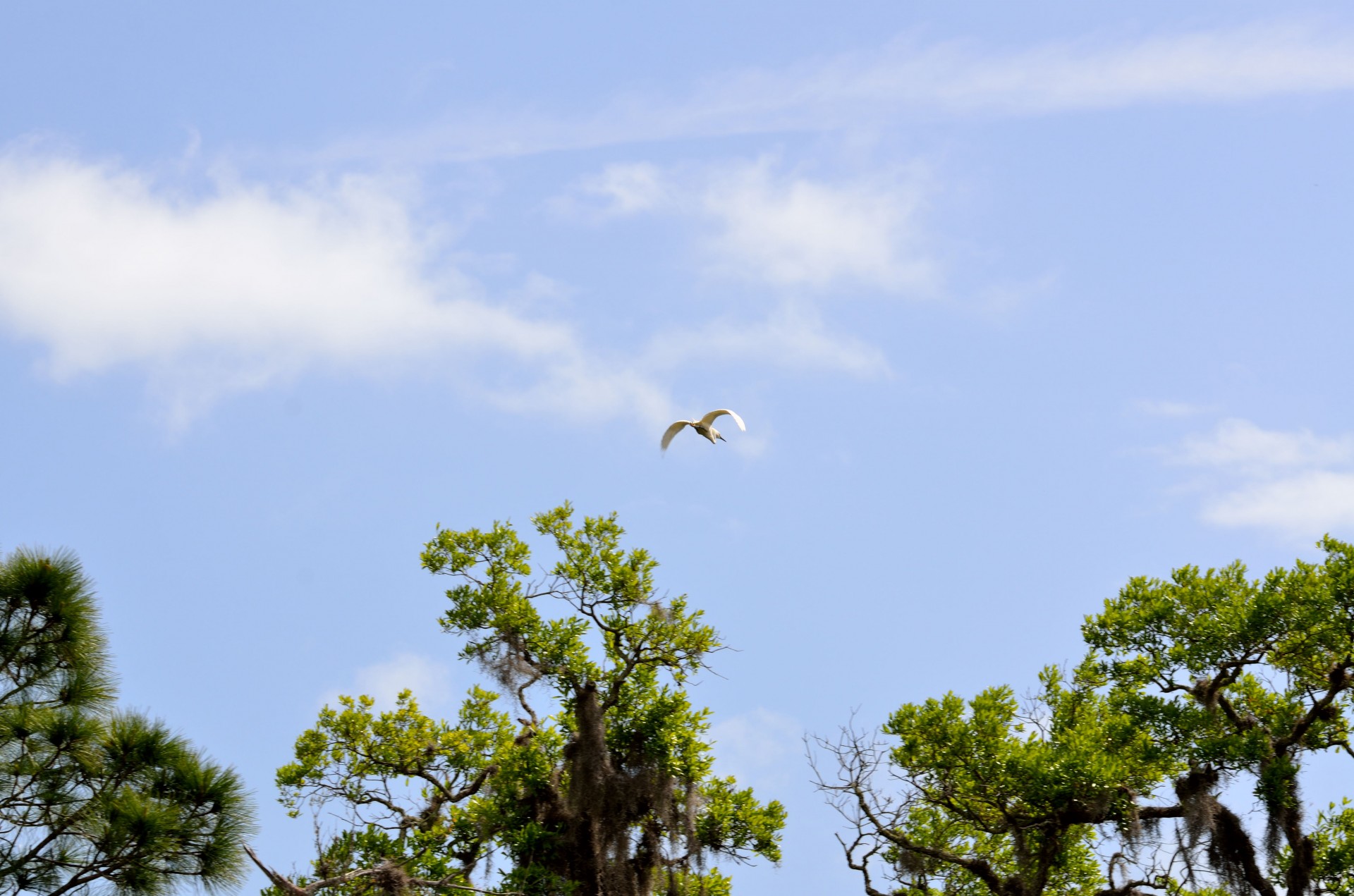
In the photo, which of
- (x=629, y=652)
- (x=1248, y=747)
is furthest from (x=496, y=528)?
(x=1248, y=747)

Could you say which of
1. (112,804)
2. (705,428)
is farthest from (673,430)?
(112,804)

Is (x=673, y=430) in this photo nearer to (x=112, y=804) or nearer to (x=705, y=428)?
(x=705, y=428)

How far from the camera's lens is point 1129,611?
15312 mm

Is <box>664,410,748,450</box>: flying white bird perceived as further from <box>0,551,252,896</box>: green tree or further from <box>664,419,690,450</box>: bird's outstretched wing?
<box>0,551,252,896</box>: green tree

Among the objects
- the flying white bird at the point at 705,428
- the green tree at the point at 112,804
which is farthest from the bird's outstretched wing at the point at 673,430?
the green tree at the point at 112,804

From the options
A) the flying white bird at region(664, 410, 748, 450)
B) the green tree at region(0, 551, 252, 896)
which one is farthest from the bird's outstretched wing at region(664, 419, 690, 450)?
the green tree at region(0, 551, 252, 896)

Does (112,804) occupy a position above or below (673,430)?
below

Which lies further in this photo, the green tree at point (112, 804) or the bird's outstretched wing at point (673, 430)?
the bird's outstretched wing at point (673, 430)

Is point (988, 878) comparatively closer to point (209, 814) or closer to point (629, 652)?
point (629, 652)

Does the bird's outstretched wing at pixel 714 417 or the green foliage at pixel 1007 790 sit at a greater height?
the bird's outstretched wing at pixel 714 417

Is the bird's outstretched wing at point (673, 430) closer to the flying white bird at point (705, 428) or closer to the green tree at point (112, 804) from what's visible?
the flying white bird at point (705, 428)

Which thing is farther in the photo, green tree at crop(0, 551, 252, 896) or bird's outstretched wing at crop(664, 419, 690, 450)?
bird's outstretched wing at crop(664, 419, 690, 450)

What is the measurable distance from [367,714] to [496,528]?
Answer: 2575 millimetres

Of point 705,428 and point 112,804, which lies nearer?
point 112,804
